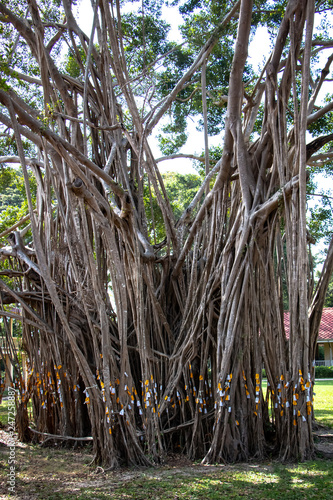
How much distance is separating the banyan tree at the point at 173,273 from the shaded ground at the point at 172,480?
241 millimetres

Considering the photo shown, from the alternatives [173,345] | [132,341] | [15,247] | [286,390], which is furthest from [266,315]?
[15,247]

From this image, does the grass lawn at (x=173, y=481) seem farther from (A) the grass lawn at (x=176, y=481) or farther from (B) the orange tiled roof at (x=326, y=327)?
(B) the orange tiled roof at (x=326, y=327)

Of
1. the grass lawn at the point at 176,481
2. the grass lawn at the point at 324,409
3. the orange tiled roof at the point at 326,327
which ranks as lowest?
the grass lawn at the point at 176,481

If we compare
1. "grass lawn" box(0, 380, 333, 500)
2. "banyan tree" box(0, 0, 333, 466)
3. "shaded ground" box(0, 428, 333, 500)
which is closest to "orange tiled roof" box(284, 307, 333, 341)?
"banyan tree" box(0, 0, 333, 466)

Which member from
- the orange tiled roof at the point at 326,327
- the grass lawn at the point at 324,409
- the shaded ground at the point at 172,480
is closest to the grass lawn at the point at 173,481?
the shaded ground at the point at 172,480

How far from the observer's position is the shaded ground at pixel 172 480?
3211 millimetres

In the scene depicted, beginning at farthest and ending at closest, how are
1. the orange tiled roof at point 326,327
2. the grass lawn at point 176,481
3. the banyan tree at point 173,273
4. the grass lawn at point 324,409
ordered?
the orange tiled roof at point 326,327 → the grass lawn at point 324,409 → the banyan tree at point 173,273 → the grass lawn at point 176,481

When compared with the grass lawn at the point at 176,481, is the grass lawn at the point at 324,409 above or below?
above

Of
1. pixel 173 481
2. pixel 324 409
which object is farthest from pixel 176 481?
pixel 324 409

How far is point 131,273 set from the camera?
4.90 metres

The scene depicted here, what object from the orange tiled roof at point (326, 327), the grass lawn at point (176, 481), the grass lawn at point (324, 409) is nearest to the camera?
the grass lawn at point (176, 481)

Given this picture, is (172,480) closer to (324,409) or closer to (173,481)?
(173,481)

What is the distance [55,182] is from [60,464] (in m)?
2.82

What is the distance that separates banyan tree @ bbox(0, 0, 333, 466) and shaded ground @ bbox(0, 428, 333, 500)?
24 centimetres
